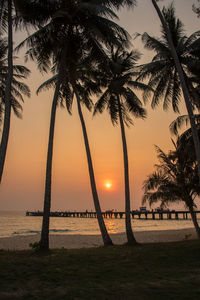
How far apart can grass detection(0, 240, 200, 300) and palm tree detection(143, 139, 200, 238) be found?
10281 millimetres

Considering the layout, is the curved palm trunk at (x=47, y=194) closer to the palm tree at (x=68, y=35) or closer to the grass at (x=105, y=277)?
the palm tree at (x=68, y=35)

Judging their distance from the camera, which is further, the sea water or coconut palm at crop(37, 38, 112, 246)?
the sea water

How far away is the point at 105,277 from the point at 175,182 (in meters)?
14.7

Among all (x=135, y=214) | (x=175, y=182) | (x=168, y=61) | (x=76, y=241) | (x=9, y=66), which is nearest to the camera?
(x=9, y=66)

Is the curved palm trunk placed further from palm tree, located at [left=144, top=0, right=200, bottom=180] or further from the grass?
palm tree, located at [left=144, top=0, right=200, bottom=180]

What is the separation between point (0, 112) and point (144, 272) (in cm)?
1533

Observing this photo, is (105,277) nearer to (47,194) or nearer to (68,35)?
(47,194)

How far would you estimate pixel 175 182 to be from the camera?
21.0 m

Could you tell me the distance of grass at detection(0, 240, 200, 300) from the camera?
5.89m

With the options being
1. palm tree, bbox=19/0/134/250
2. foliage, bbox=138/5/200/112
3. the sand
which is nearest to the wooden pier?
the sand

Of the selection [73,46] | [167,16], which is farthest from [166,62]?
[73,46]

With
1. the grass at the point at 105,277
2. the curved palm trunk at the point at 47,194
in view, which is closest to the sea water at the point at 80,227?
the curved palm trunk at the point at 47,194

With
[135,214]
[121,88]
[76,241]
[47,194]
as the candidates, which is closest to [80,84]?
[121,88]

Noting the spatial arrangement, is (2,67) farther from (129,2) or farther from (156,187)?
(156,187)
